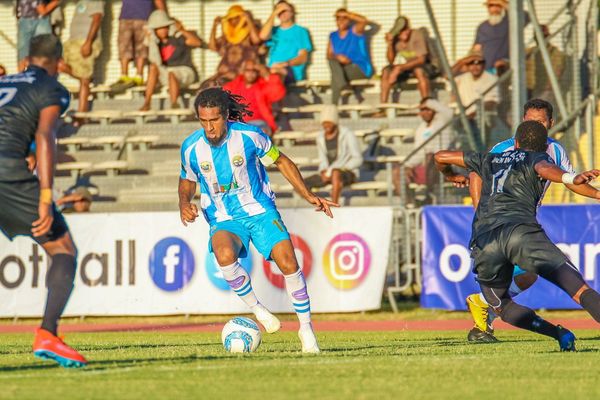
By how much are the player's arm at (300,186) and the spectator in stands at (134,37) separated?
541 inches

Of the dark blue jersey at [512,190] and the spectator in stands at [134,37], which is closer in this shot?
the dark blue jersey at [512,190]

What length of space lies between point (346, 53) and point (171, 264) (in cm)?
658

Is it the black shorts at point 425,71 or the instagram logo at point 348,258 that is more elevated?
the black shorts at point 425,71

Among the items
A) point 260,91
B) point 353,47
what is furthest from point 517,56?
point 353,47

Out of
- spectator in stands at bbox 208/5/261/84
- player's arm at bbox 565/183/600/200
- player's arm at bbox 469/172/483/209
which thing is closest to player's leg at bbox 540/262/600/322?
player's arm at bbox 565/183/600/200

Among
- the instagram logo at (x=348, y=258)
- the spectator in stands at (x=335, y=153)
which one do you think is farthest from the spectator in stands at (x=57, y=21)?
the instagram logo at (x=348, y=258)

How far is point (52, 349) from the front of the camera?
8.77 metres

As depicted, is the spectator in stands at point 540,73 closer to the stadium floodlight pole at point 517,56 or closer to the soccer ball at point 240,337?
the stadium floodlight pole at point 517,56

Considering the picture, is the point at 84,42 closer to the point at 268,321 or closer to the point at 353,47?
the point at 353,47

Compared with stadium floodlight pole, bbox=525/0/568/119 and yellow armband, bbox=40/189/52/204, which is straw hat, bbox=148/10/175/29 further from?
yellow armband, bbox=40/189/52/204

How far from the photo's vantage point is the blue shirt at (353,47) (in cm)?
2355

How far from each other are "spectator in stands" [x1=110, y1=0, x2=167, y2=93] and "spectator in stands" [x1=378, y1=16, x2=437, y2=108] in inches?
167

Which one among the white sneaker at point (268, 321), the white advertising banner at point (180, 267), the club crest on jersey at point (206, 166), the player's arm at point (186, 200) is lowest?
the white advertising banner at point (180, 267)

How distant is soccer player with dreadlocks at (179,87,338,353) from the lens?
11.0 meters
